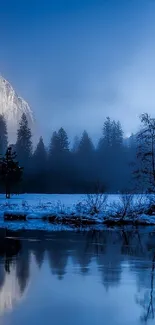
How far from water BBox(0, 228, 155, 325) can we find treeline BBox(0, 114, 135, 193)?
193ft

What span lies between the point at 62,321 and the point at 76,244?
1266 cm

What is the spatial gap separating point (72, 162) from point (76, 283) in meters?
76.4

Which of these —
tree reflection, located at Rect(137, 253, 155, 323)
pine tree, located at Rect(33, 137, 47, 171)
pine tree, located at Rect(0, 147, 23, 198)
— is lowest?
tree reflection, located at Rect(137, 253, 155, 323)

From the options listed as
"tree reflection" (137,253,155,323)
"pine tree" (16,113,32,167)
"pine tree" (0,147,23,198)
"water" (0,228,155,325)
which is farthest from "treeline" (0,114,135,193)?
"tree reflection" (137,253,155,323)

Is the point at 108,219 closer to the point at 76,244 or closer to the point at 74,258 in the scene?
the point at 76,244

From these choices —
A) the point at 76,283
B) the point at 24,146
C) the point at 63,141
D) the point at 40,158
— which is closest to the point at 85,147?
the point at 63,141

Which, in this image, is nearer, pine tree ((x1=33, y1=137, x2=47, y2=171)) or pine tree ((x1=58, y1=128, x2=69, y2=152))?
pine tree ((x1=33, y1=137, x2=47, y2=171))

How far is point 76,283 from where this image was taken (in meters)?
12.9

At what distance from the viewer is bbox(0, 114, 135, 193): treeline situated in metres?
82.8

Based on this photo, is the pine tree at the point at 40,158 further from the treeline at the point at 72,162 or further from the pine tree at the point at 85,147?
the pine tree at the point at 85,147

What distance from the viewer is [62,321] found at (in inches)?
359

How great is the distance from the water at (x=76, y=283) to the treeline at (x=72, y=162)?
193 feet

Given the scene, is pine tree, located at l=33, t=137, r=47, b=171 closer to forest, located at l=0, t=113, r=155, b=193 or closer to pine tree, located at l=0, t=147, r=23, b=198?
forest, located at l=0, t=113, r=155, b=193

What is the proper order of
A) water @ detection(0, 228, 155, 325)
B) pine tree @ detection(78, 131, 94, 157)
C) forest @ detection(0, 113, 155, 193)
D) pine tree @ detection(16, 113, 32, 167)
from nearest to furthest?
water @ detection(0, 228, 155, 325), forest @ detection(0, 113, 155, 193), pine tree @ detection(16, 113, 32, 167), pine tree @ detection(78, 131, 94, 157)
